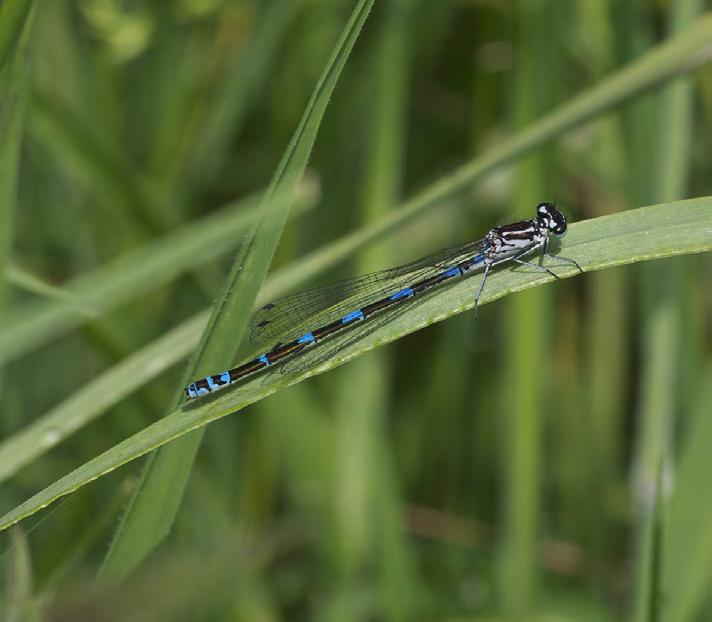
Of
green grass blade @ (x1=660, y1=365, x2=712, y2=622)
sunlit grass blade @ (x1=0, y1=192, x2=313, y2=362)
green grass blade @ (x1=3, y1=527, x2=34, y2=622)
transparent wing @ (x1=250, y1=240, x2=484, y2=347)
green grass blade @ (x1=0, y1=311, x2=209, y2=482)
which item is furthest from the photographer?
green grass blade @ (x1=660, y1=365, x2=712, y2=622)

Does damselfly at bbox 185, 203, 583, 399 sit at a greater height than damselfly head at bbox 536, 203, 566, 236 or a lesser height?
lesser

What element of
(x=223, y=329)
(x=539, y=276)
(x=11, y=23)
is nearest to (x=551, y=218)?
(x=539, y=276)

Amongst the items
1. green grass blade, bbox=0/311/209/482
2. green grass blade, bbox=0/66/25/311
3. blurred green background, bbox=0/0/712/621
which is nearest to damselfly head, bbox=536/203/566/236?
blurred green background, bbox=0/0/712/621

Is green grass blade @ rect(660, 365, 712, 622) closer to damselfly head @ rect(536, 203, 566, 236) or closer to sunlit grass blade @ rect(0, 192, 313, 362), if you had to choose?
damselfly head @ rect(536, 203, 566, 236)

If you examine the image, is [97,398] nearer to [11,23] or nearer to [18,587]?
[18,587]

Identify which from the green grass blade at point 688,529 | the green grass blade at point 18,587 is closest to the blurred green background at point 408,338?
the green grass blade at point 688,529

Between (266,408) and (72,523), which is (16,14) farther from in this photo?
(72,523)

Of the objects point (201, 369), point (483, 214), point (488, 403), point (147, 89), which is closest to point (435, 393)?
point (488, 403)
